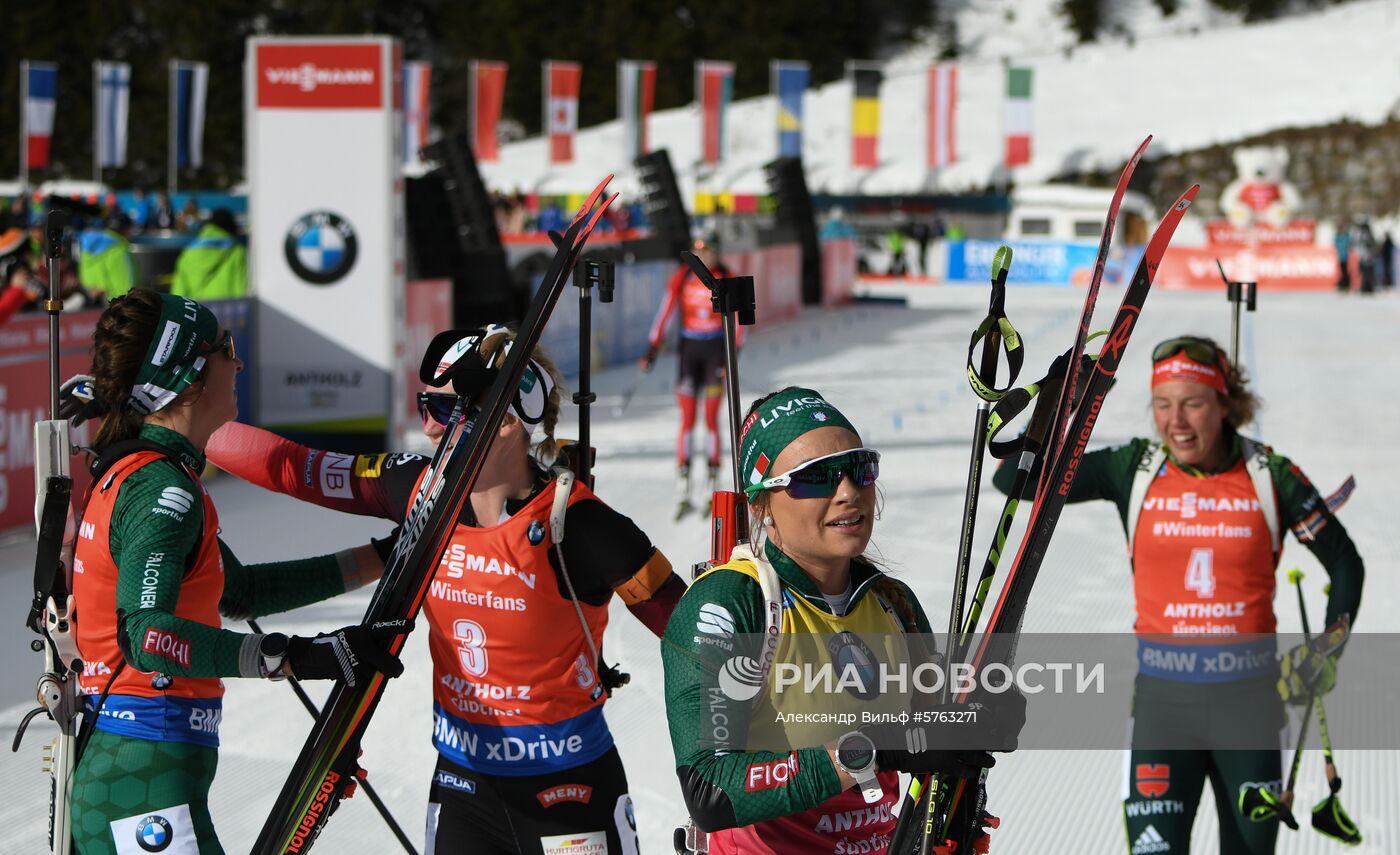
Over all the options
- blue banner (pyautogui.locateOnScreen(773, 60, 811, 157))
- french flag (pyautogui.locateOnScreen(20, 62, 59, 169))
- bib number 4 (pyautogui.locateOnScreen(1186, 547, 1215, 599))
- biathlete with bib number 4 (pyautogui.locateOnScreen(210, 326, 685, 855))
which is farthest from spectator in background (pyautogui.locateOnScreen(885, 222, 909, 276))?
biathlete with bib number 4 (pyautogui.locateOnScreen(210, 326, 685, 855))

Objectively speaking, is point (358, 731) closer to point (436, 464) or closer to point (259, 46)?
point (436, 464)

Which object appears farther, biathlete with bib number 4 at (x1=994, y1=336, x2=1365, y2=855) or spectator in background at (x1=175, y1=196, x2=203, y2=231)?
spectator in background at (x1=175, y1=196, x2=203, y2=231)

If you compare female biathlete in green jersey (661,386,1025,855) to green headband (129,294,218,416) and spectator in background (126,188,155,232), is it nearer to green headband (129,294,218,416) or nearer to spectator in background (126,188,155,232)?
green headband (129,294,218,416)

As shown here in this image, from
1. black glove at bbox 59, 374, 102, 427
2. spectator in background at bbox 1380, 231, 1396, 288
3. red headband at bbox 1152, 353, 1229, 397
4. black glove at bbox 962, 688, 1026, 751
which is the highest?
spectator in background at bbox 1380, 231, 1396, 288

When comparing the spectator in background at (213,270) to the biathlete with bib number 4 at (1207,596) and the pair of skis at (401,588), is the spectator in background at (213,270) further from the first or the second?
the pair of skis at (401,588)

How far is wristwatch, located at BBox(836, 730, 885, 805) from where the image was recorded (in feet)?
7.38

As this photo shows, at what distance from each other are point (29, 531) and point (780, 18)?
75014 mm

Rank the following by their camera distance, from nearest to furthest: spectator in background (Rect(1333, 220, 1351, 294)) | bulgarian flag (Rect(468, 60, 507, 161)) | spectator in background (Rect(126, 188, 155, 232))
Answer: spectator in background (Rect(1333, 220, 1351, 294)) → spectator in background (Rect(126, 188, 155, 232)) → bulgarian flag (Rect(468, 60, 507, 161))

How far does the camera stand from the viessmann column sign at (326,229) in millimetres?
12094

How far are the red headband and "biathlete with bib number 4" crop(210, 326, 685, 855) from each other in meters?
1.68

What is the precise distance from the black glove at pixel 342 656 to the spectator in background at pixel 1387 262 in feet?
122

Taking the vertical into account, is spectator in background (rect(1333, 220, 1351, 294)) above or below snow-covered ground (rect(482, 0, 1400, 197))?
below

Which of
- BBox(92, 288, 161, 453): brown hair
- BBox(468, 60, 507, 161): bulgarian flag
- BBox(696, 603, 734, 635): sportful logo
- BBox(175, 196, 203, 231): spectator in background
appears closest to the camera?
BBox(696, 603, 734, 635): sportful logo

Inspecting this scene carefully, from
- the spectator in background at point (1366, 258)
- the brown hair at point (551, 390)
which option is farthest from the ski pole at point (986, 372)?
the spectator in background at point (1366, 258)
